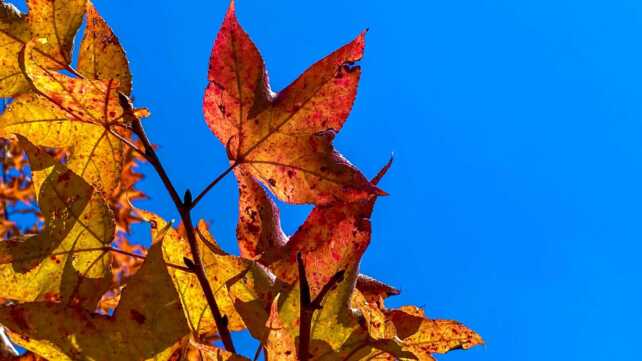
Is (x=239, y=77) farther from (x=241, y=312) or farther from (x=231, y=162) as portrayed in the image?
(x=241, y=312)

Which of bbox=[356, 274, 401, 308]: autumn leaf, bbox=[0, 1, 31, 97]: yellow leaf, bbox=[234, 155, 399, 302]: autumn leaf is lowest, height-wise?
bbox=[356, 274, 401, 308]: autumn leaf

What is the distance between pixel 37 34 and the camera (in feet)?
2.27

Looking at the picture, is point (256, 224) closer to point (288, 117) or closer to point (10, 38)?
point (288, 117)

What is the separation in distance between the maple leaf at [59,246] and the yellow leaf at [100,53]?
0.10 meters

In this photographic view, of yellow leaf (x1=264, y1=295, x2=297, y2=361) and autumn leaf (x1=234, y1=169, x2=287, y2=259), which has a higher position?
autumn leaf (x1=234, y1=169, x2=287, y2=259)

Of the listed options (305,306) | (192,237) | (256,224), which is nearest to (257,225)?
(256,224)

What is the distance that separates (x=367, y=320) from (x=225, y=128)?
0.24 metres

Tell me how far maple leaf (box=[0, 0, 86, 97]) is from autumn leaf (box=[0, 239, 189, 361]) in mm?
249

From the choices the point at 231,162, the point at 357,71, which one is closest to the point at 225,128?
the point at 231,162

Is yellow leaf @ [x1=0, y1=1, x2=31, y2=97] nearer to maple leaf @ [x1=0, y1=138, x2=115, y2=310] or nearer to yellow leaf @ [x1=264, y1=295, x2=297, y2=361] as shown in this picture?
maple leaf @ [x1=0, y1=138, x2=115, y2=310]

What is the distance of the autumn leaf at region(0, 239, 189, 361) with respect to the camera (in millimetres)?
585

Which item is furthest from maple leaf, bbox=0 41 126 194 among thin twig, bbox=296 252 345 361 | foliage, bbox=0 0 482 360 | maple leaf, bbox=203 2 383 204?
thin twig, bbox=296 252 345 361

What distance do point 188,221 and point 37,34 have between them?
0.90 feet

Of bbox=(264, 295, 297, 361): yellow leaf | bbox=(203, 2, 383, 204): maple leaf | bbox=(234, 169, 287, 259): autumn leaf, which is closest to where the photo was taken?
bbox=(264, 295, 297, 361): yellow leaf
